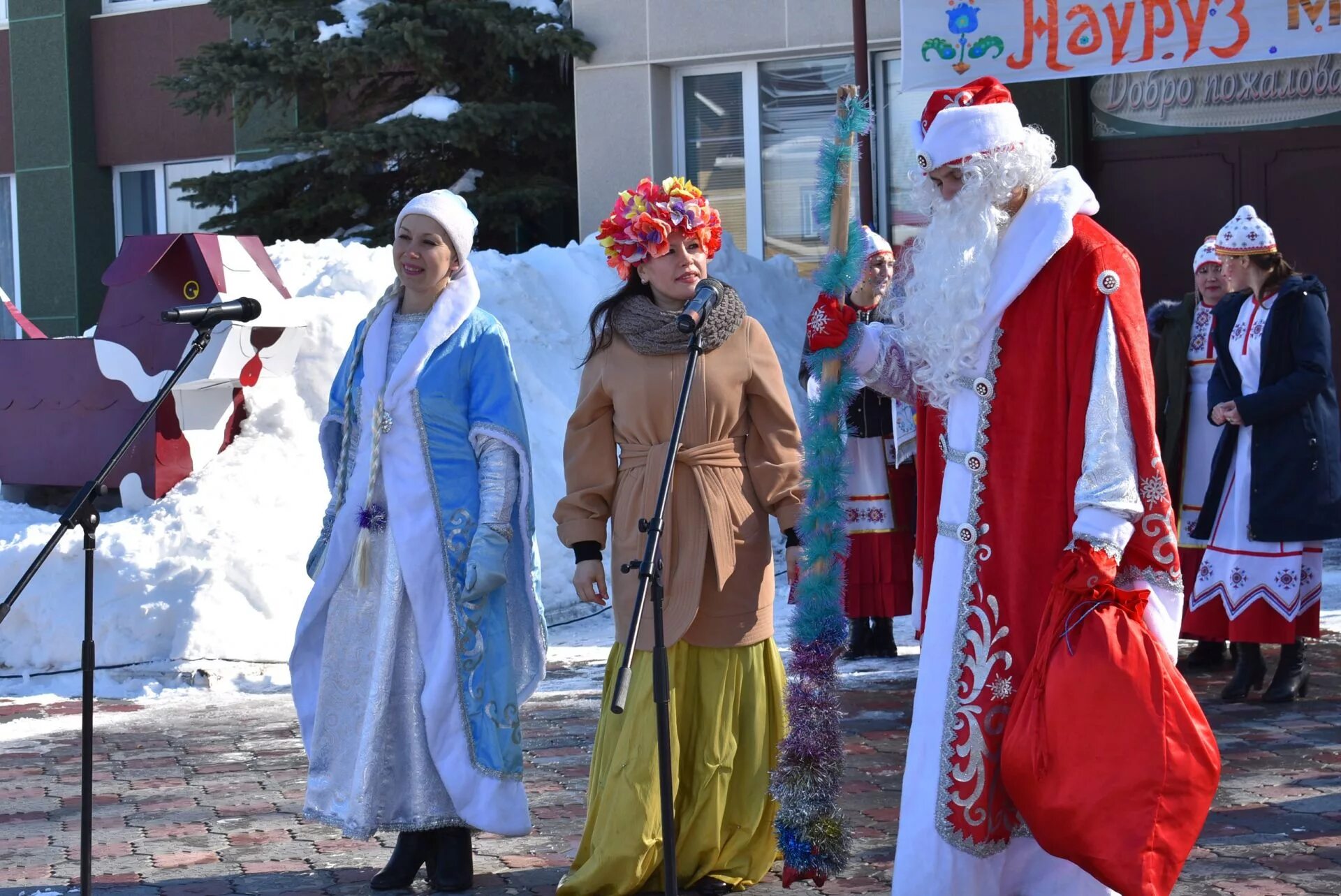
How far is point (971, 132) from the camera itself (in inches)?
162

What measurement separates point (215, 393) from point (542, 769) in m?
4.52

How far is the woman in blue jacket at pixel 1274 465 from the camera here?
7172 mm

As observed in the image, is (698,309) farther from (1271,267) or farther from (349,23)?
(349,23)

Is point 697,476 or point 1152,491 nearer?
point 1152,491

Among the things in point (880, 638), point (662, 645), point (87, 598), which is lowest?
point (880, 638)

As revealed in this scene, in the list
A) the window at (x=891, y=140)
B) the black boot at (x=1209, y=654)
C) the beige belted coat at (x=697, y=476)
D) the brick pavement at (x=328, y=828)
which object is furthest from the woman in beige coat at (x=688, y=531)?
the window at (x=891, y=140)

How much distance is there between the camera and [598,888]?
4727 mm

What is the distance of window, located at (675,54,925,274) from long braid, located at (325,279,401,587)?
8923 millimetres

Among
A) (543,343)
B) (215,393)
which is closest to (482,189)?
(543,343)

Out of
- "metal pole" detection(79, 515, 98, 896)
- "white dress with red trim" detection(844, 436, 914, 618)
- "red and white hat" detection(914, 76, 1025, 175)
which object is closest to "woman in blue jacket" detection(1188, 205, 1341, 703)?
"white dress with red trim" detection(844, 436, 914, 618)

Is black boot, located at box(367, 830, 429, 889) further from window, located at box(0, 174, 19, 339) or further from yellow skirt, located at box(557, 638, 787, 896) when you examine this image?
window, located at box(0, 174, 19, 339)

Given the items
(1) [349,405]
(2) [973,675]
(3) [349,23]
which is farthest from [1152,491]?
(3) [349,23]

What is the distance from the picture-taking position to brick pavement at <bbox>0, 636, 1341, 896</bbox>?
198 inches

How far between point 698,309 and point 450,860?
1905mm
